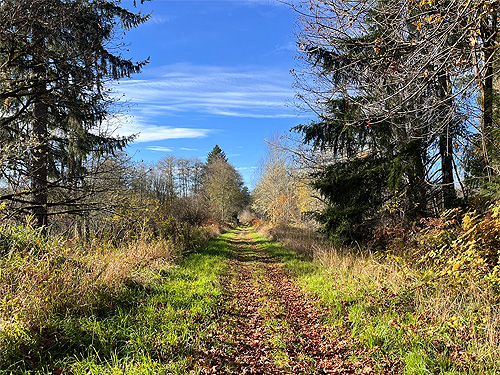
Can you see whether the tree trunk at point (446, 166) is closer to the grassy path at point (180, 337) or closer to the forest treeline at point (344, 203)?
the forest treeline at point (344, 203)

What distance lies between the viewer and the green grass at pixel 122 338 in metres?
3.16

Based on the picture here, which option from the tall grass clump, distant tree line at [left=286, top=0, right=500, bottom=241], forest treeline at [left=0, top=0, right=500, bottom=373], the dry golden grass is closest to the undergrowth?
forest treeline at [left=0, top=0, right=500, bottom=373]

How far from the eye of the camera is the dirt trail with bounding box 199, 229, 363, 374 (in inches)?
141

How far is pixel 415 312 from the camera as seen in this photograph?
4449mm

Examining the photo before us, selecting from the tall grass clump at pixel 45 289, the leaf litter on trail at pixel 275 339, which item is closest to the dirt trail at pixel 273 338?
the leaf litter on trail at pixel 275 339

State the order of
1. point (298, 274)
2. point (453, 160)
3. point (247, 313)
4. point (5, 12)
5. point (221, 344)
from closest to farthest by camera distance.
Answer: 1. point (221, 344)
2. point (5, 12)
3. point (247, 313)
4. point (453, 160)
5. point (298, 274)

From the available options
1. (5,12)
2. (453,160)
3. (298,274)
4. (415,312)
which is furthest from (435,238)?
(5,12)

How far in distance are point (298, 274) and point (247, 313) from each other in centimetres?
334

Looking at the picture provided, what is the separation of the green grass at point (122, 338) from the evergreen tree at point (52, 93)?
2.14 meters

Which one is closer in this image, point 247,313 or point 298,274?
point 247,313

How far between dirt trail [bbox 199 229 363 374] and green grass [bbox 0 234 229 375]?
30 centimetres

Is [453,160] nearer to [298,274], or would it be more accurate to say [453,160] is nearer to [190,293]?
[298,274]

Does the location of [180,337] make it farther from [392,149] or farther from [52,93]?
[392,149]

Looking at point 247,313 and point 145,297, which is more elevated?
point 145,297
